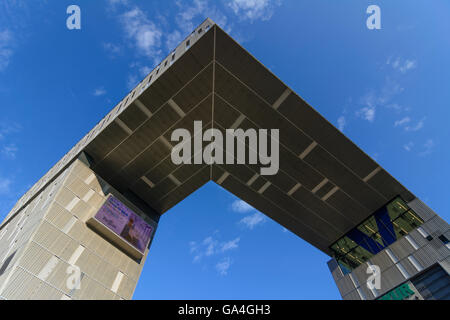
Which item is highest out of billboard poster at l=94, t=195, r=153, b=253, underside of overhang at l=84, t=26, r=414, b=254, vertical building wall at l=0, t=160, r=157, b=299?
underside of overhang at l=84, t=26, r=414, b=254

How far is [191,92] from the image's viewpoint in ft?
78.0

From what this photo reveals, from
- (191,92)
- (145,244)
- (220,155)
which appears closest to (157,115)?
(191,92)

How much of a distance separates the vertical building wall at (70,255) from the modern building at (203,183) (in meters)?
0.08

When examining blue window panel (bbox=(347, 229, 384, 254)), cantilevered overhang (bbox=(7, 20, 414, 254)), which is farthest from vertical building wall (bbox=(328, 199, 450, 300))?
cantilevered overhang (bbox=(7, 20, 414, 254))

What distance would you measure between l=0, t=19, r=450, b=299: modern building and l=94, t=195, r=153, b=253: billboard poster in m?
0.11

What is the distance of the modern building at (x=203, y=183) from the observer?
70.0 feet

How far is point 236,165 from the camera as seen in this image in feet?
93.0

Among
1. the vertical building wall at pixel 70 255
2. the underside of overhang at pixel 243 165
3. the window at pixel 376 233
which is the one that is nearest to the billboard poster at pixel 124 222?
the vertical building wall at pixel 70 255

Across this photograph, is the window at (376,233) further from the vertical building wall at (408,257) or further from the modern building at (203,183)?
the vertical building wall at (408,257)

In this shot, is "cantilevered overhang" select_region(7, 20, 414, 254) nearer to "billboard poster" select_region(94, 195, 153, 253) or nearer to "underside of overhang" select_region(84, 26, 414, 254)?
"underside of overhang" select_region(84, 26, 414, 254)

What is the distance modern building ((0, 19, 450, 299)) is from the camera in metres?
21.3
